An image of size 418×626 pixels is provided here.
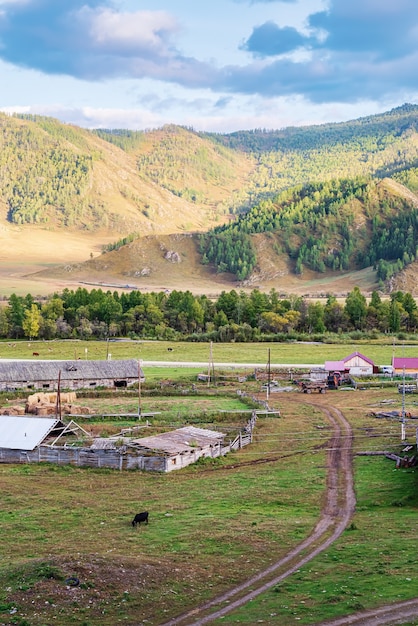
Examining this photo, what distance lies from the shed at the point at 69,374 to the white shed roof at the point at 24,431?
24.6 metres

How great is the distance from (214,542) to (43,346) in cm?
8770

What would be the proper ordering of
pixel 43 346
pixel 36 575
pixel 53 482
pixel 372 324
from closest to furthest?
pixel 36 575 < pixel 53 482 < pixel 43 346 < pixel 372 324

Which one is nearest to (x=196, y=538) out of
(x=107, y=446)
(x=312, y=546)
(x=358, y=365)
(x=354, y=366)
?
(x=312, y=546)

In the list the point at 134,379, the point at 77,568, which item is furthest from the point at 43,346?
the point at 77,568

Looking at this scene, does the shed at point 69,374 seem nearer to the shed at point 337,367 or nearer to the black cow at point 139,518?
the shed at point 337,367

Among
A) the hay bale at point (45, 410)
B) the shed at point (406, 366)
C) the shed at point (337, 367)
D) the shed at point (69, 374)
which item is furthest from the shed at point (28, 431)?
the shed at point (406, 366)

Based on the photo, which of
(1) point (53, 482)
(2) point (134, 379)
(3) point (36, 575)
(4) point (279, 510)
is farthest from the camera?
(2) point (134, 379)

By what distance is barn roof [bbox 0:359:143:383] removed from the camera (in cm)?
7419

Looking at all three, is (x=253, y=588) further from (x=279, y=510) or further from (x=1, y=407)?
(x=1, y=407)

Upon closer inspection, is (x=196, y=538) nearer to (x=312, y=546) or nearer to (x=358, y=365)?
(x=312, y=546)

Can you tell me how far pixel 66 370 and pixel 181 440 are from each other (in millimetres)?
31919

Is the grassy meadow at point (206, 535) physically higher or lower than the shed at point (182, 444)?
lower

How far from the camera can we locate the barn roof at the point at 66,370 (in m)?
74.2

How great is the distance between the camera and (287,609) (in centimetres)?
2130
